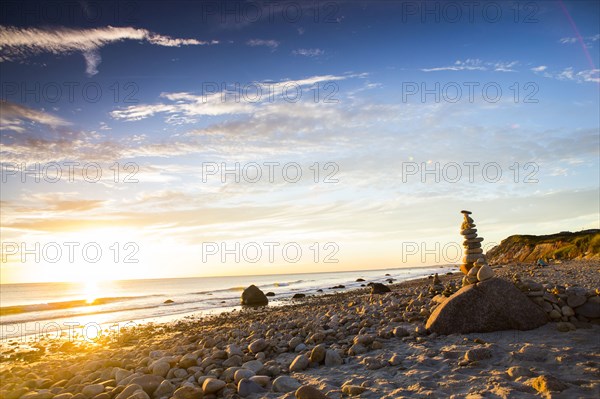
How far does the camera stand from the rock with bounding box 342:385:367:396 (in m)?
5.50

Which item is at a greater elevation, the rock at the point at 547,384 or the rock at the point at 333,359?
the rock at the point at 547,384

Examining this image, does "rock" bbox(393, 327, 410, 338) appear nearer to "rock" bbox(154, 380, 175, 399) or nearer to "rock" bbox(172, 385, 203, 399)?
"rock" bbox(172, 385, 203, 399)

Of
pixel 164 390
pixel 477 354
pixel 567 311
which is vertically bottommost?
pixel 164 390

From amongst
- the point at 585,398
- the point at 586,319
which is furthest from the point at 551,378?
the point at 586,319

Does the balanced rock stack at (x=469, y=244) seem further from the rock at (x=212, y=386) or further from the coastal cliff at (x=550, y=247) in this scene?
the coastal cliff at (x=550, y=247)

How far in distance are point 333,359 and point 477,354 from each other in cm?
262

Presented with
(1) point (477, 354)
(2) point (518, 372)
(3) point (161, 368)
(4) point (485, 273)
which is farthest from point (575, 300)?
(3) point (161, 368)

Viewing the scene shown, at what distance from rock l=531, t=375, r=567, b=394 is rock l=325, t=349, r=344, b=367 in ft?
11.0

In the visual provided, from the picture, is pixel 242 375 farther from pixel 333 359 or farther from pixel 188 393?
pixel 333 359

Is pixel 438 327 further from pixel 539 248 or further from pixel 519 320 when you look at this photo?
pixel 539 248

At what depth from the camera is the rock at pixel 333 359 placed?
23.6 feet

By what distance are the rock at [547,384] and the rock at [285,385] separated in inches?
139

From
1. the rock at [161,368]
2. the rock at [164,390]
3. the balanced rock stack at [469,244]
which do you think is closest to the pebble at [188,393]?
the rock at [164,390]

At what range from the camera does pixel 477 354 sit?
20.5 ft
